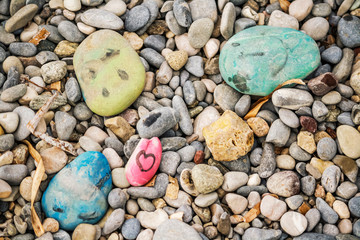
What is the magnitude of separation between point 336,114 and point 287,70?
0.50 metres

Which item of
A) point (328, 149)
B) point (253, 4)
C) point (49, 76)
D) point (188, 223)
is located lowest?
point (188, 223)

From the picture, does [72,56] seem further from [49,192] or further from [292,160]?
[292,160]

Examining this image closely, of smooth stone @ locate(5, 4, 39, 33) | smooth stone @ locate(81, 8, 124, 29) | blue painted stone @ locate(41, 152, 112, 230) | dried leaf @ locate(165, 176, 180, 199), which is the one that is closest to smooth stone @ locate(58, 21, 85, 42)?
smooth stone @ locate(81, 8, 124, 29)

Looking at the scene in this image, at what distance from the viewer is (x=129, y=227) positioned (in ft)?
7.41

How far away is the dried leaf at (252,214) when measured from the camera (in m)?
2.34

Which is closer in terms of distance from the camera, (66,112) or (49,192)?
(49,192)

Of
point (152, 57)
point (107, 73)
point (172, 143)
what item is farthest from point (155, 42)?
point (172, 143)

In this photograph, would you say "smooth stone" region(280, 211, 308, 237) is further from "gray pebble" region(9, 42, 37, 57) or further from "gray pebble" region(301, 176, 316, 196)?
"gray pebble" region(9, 42, 37, 57)

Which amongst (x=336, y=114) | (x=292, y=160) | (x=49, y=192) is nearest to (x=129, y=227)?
(x=49, y=192)

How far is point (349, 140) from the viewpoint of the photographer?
94.0 inches

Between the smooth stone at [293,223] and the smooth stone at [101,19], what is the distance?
2.03 meters

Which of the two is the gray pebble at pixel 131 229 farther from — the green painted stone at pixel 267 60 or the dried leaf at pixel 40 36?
the dried leaf at pixel 40 36

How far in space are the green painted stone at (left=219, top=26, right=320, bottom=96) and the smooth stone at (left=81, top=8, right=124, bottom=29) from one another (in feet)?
3.23

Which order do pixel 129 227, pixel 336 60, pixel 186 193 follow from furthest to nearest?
pixel 336 60 < pixel 186 193 < pixel 129 227
